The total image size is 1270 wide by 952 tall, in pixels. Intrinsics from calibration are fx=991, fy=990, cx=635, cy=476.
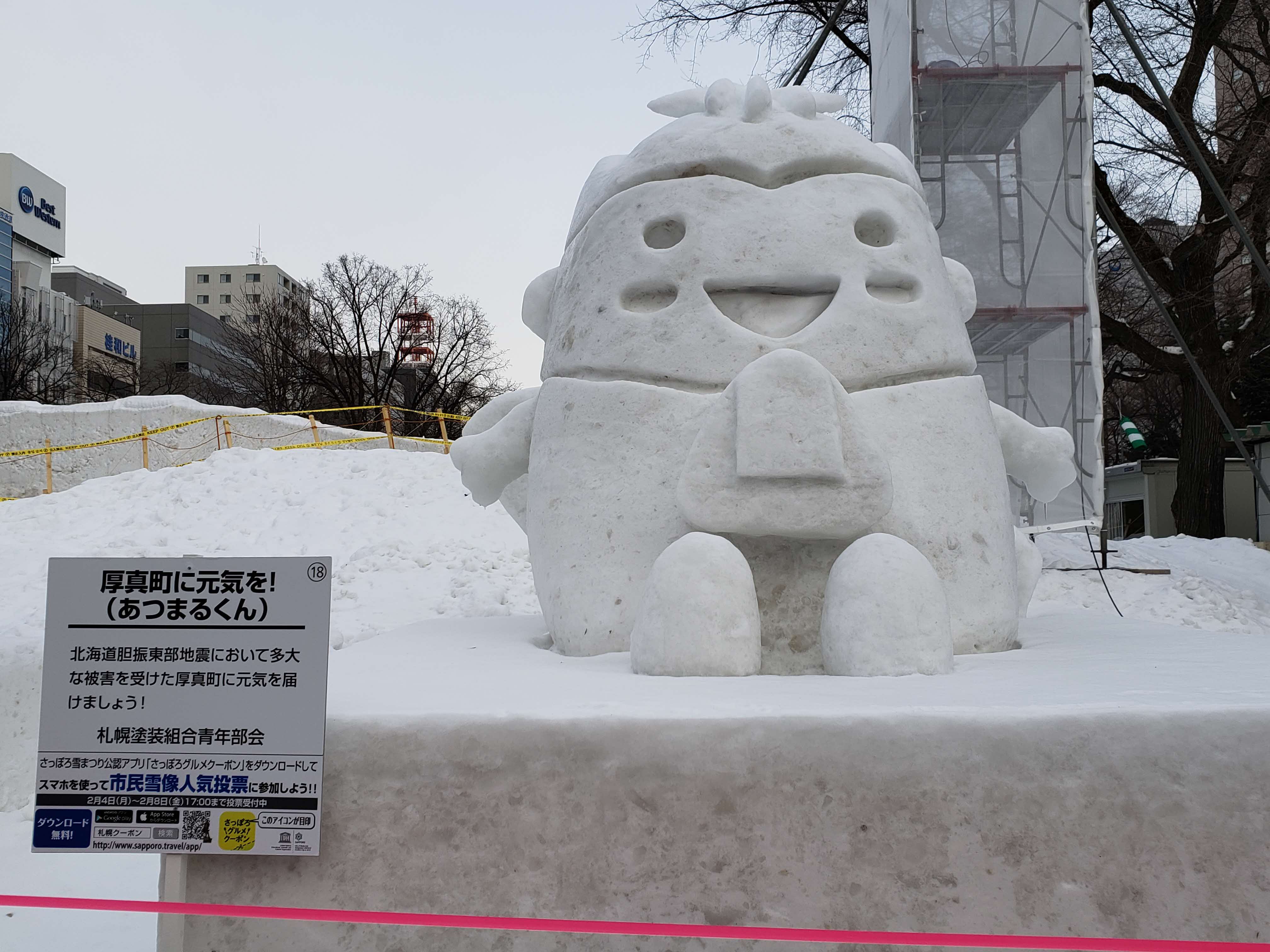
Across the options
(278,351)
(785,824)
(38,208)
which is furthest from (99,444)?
(38,208)

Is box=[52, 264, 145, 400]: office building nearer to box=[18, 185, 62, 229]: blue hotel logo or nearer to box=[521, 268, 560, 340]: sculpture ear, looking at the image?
box=[18, 185, 62, 229]: blue hotel logo

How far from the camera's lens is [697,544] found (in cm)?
253

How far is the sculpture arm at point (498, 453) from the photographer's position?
334 centimetres

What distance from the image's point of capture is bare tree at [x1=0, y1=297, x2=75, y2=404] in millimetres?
22922

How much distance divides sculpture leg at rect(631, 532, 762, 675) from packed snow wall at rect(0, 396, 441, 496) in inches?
488

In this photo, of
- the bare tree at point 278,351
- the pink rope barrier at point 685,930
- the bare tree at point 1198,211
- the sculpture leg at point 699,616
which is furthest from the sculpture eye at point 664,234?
the bare tree at point 278,351

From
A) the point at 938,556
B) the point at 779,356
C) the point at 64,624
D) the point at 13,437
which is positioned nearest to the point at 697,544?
the point at 779,356

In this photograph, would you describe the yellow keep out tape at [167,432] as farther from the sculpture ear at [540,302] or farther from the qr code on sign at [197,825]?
the qr code on sign at [197,825]

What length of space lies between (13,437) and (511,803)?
16.3 m

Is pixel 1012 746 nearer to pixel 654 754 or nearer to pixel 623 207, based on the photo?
pixel 654 754

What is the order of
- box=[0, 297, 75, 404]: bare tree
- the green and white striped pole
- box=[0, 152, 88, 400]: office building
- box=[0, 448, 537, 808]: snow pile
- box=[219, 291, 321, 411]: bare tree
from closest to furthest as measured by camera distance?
box=[0, 448, 537, 808]: snow pile
the green and white striped pole
box=[0, 297, 75, 404]: bare tree
box=[219, 291, 321, 411]: bare tree
box=[0, 152, 88, 400]: office building

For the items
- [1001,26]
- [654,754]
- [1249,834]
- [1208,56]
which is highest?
[1208,56]

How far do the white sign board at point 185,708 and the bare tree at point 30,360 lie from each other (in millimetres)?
24293

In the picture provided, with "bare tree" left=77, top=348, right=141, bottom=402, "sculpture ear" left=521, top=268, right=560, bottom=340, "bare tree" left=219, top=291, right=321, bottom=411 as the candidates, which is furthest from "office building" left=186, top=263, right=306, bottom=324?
"sculpture ear" left=521, top=268, right=560, bottom=340
